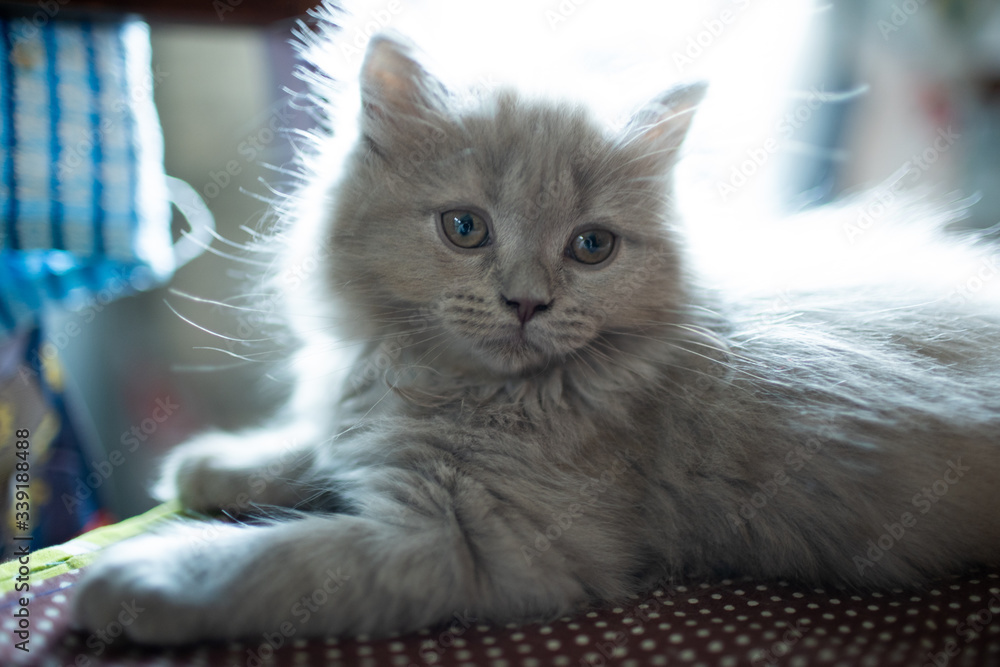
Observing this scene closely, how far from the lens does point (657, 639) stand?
0.98 m

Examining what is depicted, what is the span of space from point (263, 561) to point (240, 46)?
82.5 inches

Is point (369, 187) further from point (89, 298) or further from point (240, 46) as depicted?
point (240, 46)

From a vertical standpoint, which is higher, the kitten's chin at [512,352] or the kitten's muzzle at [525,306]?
the kitten's muzzle at [525,306]

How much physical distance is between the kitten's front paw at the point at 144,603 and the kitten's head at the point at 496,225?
0.57 meters

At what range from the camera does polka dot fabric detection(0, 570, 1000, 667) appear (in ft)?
2.95

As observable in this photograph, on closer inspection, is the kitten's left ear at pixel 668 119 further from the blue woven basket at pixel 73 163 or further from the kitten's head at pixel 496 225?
the blue woven basket at pixel 73 163

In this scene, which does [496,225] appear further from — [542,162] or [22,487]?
[22,487]

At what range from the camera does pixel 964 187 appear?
2.98 m

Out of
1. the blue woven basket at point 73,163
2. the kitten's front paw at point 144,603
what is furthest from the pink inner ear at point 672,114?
the blue woven basket at point 73,163

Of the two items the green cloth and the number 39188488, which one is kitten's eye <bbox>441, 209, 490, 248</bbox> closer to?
the green cloth

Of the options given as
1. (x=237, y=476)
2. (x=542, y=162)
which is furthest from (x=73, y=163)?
(x=542, y=162)

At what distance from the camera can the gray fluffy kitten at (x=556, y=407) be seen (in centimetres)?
107

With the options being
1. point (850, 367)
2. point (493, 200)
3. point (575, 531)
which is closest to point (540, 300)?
point (493, 200)

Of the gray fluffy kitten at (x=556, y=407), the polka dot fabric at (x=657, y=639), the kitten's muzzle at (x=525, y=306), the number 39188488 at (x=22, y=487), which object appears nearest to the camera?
the polka dot fabric at (x=657, y=639)
